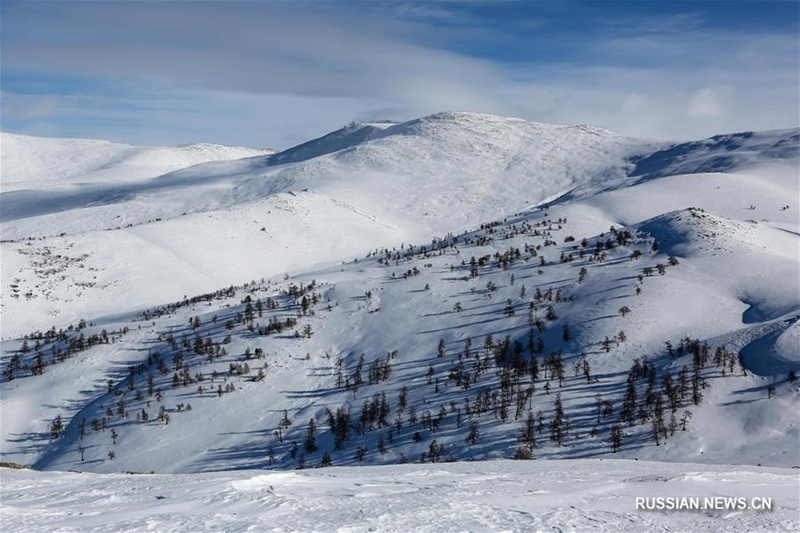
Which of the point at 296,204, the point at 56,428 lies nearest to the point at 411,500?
the point at 56,428

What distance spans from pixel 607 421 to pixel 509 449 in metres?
2.75

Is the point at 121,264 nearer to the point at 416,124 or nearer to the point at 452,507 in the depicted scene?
the point at 452,507

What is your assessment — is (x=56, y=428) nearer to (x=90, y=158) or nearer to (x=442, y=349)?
(x=442, y=349)

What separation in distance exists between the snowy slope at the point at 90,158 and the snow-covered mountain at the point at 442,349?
310 feet

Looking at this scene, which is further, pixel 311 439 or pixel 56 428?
pixel 56 428

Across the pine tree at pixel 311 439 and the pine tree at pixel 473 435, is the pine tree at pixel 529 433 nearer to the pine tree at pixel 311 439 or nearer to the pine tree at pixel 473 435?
the pine tree at pixel 473 435

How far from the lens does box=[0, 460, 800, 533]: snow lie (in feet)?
30.5

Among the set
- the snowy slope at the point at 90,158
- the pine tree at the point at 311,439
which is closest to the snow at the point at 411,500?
the pine tree at the point at 311,439

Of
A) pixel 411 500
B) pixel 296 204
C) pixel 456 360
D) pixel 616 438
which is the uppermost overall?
pixel 296 204

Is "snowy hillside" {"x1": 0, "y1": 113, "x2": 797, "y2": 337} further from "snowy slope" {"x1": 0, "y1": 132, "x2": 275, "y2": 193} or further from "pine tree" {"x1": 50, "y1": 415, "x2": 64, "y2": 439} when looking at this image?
"snowy slope" {"x1": 0, "y1": 132, "x2": 275, "y2": 193}

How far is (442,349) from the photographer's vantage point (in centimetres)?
2505

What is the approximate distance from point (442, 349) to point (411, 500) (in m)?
14.6

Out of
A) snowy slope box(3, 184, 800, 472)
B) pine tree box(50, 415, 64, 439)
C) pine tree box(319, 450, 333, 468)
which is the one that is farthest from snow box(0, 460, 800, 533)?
pine tree box(50, 415, 64, 439)

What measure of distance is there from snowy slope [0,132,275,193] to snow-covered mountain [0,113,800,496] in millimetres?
94582
